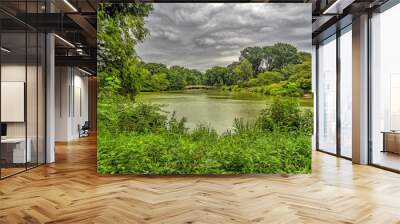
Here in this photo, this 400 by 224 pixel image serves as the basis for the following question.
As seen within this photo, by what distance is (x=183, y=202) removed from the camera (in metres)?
4.66

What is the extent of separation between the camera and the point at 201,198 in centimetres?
488

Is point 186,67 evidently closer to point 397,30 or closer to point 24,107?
point 24,107

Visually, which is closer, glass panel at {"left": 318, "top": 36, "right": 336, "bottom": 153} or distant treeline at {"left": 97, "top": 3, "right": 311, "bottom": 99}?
distant treeline at {"left": 97, "top": 3, "right": 311, "bottom": 99}

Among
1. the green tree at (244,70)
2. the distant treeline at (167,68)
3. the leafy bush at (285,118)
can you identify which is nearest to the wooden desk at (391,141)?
the leafy bush at (285,118)

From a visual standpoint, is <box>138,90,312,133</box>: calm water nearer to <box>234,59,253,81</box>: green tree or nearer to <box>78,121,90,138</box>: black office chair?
<box>234,59,253,81</box>: green tree

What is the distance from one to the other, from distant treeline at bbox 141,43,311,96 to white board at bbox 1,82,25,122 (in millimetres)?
2202

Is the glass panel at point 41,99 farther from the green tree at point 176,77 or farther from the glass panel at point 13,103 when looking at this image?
the green tree at point 176,77

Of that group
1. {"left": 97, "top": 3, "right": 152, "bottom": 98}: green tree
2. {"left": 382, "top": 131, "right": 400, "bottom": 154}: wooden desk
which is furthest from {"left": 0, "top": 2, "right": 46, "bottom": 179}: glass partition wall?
{"left": 382, "top": 131, "right": 400, "bottom": 154}: wooden desk

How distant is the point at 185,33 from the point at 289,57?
72.8 inches

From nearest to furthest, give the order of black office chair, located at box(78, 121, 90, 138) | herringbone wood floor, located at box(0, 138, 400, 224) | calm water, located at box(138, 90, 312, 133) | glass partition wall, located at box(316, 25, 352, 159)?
herringbone wood floor, located at box(0, 138, 400, 224)
calm water, located at box(138, 90, 312, 133)
glass partition wall, located at box(316, 25, 352, 159)
black office chair, located at box(78, 121, 90, 138)

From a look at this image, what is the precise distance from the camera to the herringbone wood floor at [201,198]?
3996 mm

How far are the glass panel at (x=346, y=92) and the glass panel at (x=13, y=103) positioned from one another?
684 centimetres

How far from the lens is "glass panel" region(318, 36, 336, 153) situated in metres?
9.84

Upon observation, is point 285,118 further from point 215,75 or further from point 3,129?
point 3,129
